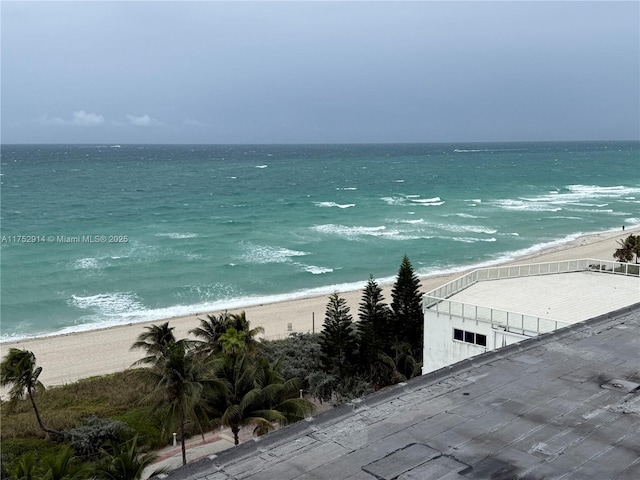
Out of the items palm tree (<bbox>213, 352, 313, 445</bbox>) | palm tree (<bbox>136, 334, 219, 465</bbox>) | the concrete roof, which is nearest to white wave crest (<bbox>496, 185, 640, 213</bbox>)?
A: palm tree (<bbox>213, 352, 313, 445</bbox>)

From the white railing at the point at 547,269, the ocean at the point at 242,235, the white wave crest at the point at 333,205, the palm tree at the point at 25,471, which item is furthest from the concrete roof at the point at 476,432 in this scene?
the white wave crest at the point at 333,205

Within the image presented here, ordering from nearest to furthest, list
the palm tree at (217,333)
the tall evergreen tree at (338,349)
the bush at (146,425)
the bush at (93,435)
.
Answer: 1. the bush at (93,435)
2. the bush at (146,425)
3. the palm tree at (217,333)
4. the tall evergreen tree at (338,349)

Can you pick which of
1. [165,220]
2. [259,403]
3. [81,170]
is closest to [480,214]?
[165,220]

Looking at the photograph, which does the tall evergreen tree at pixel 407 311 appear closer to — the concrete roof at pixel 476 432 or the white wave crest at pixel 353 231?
the concrete roof at pixel 476 432

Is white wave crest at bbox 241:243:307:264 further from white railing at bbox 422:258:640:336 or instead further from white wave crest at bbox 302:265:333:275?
white railing at bbox 422:258:640:336

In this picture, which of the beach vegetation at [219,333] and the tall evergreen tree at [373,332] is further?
the tall evergreen tree at [373,332]

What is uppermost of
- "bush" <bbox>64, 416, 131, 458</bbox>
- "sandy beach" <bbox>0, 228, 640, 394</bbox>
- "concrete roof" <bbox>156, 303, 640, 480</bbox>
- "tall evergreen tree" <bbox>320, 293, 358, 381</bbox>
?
"concrete roof" <bbox>156, 303, 640, 480</bbox>
